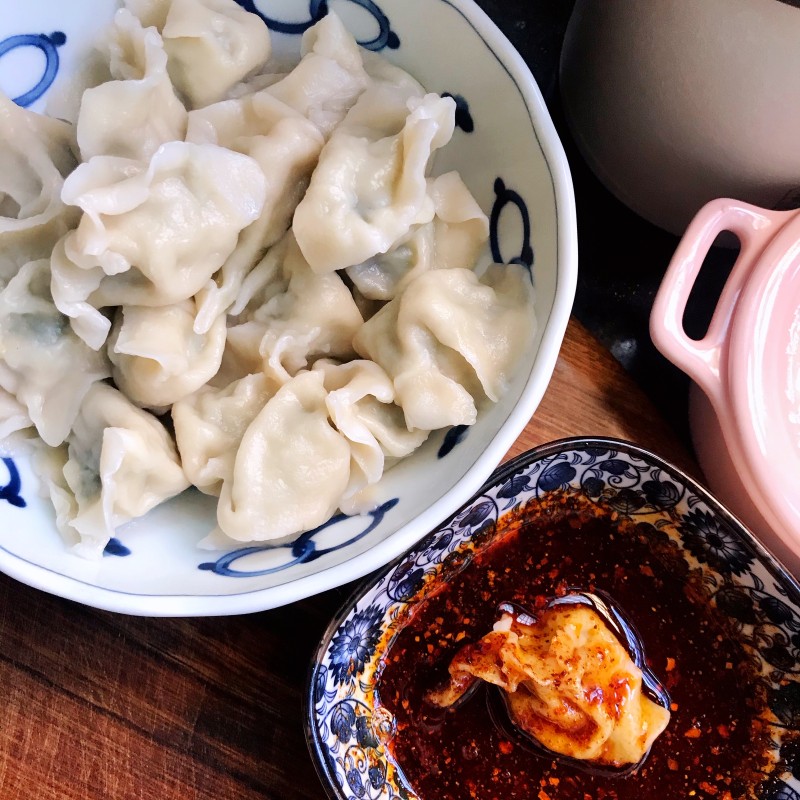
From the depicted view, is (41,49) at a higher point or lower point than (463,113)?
lower

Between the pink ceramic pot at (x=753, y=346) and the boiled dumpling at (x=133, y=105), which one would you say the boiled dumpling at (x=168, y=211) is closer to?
the boiled dumpling at (x=133, y=105)

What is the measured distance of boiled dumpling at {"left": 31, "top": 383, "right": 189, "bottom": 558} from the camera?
1074 millimetres

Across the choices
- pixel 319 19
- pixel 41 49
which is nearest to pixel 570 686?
pixel 319 19

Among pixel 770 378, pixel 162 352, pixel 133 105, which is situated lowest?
pixel 162 352

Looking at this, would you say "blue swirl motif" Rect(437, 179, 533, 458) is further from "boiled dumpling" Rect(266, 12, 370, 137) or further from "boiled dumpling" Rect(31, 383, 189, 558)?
"boiled dumpling" Rect(31, 383, 189, 558)

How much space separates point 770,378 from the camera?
50.4 inches

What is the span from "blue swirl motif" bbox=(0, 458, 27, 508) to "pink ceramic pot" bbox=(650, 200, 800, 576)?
3.18 feet

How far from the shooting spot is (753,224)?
4.23ft

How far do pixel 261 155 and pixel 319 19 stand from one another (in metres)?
0.28

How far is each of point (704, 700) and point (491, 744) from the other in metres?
0.40

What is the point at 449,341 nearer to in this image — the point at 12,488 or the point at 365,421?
the point at 365,421

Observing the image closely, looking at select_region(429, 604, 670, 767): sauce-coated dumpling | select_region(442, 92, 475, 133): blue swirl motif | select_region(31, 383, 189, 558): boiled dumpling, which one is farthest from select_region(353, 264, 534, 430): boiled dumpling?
select_region(429, 604, 670, 767): sauce-coated dumpling

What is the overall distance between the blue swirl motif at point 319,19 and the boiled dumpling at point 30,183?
1.15 feet

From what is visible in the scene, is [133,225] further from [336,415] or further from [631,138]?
[631,138]
